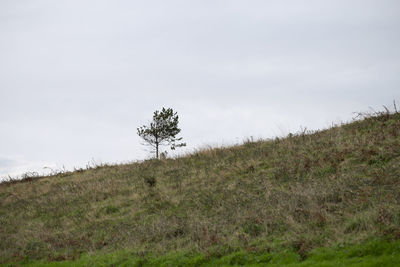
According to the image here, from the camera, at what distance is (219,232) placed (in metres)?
11.9

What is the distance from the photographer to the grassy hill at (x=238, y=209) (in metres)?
9.54

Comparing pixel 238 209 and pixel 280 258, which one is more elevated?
pixel 238 209

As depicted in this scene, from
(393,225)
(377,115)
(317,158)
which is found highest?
(377,115)

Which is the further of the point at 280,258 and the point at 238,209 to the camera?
the point at 238,209

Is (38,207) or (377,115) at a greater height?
(377,115)

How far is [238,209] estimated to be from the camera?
525 inches

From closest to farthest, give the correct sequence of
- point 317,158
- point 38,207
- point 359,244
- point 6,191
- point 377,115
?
point 359,244 < point 317,158 < point 377,115 < point 38,207 < point 6,191

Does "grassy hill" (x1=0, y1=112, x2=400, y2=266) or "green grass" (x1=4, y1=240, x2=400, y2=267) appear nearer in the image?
"green grass" (x1=4, y1=240, x2=400, y2=267)

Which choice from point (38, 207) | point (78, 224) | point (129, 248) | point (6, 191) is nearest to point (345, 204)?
point (129, 248)

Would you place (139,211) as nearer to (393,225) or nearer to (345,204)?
(345,204)

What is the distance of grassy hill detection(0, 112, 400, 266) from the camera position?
31.3 ft

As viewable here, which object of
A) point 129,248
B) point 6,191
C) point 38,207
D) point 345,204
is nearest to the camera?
point 345,204

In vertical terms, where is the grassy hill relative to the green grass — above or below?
above

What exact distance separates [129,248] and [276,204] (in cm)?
553
